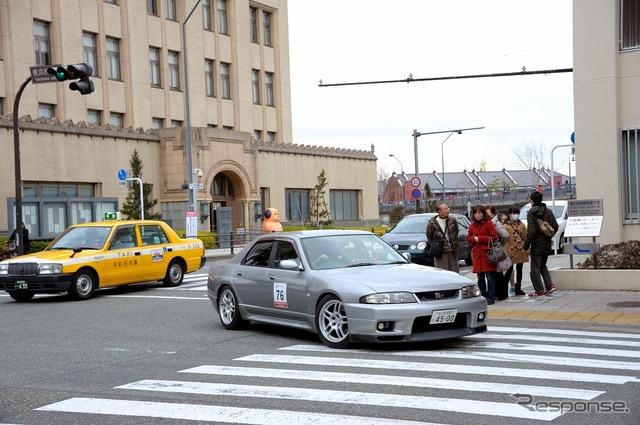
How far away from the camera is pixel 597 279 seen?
15.2 meters

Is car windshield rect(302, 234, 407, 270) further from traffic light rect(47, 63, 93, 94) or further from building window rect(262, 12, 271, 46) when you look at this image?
building window rect(262, 12, 271, 46)

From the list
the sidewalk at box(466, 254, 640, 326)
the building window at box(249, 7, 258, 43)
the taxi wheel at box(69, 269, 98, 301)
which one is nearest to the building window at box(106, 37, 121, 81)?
the building window at box(249, 7, 258, 43)

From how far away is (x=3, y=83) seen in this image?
3772cm

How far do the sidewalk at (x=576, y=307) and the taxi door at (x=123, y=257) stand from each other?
830 cm

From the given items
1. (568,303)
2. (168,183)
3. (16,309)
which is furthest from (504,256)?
(168,183)

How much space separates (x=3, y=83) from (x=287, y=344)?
103 feet

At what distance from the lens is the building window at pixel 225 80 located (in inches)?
2033

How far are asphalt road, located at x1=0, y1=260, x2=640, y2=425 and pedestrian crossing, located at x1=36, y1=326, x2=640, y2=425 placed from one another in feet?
0.04

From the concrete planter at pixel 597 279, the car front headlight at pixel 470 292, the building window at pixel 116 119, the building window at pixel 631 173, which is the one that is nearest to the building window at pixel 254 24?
the building window at pixel 116 119

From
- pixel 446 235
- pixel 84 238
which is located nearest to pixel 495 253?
pixel 446 235

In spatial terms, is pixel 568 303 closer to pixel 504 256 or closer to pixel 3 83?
pixel 504 256

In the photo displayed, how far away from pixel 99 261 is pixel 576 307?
9.86 meters

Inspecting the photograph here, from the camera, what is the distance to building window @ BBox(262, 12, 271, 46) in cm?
5569

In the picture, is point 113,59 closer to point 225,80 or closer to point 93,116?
point 93,116
